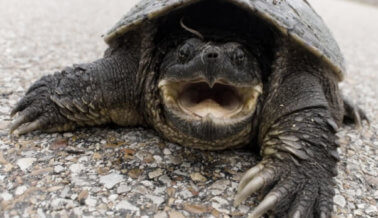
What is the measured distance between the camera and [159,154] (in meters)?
2.10

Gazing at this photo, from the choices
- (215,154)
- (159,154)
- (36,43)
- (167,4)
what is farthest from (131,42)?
(36,43)

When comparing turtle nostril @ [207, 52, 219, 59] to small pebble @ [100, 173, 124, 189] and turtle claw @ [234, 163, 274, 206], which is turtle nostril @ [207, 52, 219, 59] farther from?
small pebble @ [100, 173, 124, 189]

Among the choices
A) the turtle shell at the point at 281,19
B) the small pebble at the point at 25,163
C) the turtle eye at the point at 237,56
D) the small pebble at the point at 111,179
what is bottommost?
the small pebble at the point at 111,179

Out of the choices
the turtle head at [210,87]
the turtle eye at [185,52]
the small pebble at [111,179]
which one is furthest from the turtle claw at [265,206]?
the turtle eye at [185,52]

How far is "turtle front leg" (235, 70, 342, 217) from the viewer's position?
1.65 metres

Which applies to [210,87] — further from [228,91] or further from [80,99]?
[80,99]

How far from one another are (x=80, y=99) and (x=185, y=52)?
734mm

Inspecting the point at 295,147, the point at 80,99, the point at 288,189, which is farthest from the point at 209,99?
the point at 80,99

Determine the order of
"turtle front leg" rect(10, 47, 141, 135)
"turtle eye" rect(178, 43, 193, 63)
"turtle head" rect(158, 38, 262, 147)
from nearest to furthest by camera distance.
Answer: "turtle head" rect(158, 38, 262, 147) → "turtle eye" rect(178, 43, 193, 63) → "turtle front leg" rect(10, 47, 141, 135)

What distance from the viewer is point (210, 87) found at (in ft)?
6.15

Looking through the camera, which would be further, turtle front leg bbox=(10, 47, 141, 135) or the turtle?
turtle front leg bbox=(10, 47, 141, 135)

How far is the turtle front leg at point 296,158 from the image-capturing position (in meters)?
1.65

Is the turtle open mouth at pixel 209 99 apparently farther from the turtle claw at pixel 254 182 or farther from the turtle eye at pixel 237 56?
the turtle claw at pixel 254 182

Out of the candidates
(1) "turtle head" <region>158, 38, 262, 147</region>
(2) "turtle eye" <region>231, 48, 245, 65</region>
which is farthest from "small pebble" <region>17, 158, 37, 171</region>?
(2) "turtle eye" <region>231, 48, 245, 65</region>
